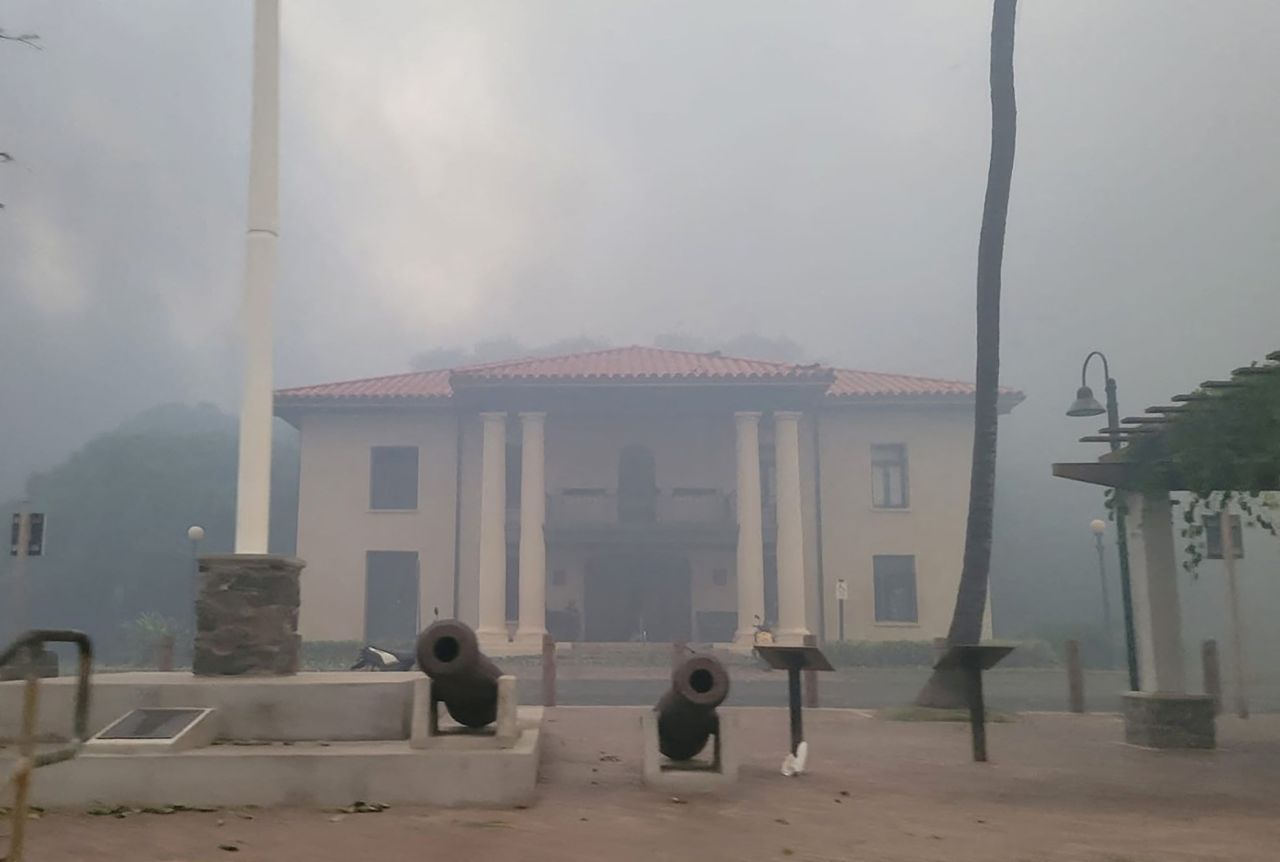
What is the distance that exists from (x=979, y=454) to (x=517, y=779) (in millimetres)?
10025

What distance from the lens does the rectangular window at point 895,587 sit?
96.2 ft

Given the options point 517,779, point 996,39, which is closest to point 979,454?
point 996,39

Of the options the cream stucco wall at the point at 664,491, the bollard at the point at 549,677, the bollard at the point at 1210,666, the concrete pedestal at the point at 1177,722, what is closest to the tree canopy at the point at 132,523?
the cream stucco wall at the point at 664,491

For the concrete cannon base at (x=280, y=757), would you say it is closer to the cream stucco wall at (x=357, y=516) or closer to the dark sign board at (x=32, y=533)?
the dark sign board at (x=32, y=533)

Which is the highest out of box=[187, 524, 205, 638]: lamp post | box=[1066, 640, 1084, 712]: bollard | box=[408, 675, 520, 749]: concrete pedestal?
box=[187, 524, 205, 638]: lamp post

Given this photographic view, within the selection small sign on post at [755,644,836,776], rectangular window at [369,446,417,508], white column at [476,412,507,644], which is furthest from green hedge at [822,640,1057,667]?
small sign on post at [755,644,836,776]

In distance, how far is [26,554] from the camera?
49.3ft

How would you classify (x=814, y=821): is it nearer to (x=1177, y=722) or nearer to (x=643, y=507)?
(x=1177, y=722)

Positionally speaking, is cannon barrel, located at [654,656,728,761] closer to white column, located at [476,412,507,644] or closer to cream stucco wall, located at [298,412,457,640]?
white column, located at [476,412,507,644]

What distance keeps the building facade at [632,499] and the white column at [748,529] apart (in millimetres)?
178

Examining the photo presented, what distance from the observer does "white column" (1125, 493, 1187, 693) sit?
10992mm

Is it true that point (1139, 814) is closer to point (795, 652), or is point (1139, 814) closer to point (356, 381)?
point (795, 652)

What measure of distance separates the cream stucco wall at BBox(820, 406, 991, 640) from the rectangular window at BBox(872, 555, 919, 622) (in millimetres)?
265

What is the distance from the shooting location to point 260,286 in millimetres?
8742
